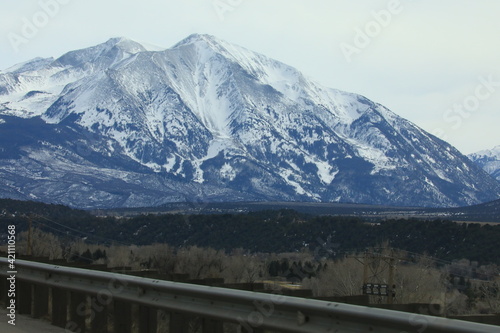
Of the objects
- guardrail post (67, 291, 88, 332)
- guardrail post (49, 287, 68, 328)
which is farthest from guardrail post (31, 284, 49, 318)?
guardrail post (67, 291, 88, 332)

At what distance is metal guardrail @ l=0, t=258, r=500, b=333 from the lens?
846 cm


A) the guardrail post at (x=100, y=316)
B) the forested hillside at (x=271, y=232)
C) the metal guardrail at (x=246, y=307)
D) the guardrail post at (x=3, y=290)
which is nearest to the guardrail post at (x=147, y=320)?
the metal guardrail at (x=246, y=307)

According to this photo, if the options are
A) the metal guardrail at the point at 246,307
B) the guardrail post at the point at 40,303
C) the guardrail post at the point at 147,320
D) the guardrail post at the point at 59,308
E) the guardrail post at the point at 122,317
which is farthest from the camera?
the guardrail post at the point at 40,303

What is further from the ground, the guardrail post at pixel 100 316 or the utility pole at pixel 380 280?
the guardrail post at pixel 100 316

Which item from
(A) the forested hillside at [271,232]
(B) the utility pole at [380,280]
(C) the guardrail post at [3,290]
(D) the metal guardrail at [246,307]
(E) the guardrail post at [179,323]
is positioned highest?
(D) the metal guardrail at [246,307]

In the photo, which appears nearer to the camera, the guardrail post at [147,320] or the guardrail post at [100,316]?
the guardrail post at [147,320]

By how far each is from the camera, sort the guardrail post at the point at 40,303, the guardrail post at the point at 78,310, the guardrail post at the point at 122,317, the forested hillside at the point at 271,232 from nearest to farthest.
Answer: the guardrail post at the point at 122,317
the guardrail post at the point at 78,310
the guardrail post at the point at 40,303
the forested hillside at the point at 271,232

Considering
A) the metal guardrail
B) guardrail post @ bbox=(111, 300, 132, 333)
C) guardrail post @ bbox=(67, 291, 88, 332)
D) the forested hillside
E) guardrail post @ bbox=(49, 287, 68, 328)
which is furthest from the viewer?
the forested hillside

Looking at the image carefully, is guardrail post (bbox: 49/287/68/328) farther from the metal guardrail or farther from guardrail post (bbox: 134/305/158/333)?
guardrail post (bbox: 134/305/158/333)

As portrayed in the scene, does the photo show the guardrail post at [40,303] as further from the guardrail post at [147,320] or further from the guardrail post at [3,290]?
the guardrail post at [147,320]

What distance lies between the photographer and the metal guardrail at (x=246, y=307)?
8.46m

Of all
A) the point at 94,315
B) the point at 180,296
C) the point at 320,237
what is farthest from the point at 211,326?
the point at 320,237

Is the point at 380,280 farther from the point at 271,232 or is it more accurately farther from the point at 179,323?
the point at 271,232

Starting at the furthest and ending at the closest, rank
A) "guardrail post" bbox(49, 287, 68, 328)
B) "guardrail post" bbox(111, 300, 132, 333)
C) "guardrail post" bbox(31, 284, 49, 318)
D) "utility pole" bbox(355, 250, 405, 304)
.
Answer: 1. "utility pole" bbox(355, 250, 405, 304)
2. "guardrail post" bbox(31, 284, 49, 318)
3. "guardrail post" bbox(49, 287, 68, 328)
4. "guardrail post" bbox(111, 300, 132, 333)
